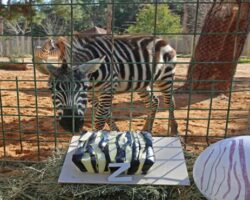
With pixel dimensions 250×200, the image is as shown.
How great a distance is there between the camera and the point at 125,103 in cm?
760

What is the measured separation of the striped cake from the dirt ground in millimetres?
603

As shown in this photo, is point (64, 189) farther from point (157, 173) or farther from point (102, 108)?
point (102, 108)

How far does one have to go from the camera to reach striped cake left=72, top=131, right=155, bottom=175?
2375 mm

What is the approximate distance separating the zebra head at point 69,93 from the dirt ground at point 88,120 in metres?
0.17

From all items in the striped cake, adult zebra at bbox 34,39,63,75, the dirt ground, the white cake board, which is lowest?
the dirt ground

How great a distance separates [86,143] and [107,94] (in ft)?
7.09

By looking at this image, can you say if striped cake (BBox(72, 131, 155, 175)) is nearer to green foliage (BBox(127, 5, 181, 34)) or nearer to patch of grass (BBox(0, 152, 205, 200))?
patch of grass (BBox(0, 152, 205, 200))

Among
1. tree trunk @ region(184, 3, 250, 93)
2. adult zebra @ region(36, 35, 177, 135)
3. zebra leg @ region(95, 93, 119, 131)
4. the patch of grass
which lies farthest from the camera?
tree trunk @ region(184, 3, 250, 93)

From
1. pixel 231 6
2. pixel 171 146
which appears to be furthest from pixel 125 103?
pixel 171 146

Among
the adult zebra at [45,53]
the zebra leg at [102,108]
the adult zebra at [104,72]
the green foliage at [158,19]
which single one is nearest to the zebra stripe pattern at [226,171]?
the adult zebra at [104,72]

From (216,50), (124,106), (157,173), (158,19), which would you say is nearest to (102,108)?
(157,173)

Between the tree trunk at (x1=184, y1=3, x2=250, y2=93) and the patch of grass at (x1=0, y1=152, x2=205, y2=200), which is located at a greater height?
the tree trunk at (x1=184, y1=3, x2=250, y2=93)

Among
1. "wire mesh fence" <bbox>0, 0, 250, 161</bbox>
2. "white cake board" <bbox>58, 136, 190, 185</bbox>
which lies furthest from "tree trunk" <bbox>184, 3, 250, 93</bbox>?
"white cake board" <bbox>58, 136, 190, 185</bbox>

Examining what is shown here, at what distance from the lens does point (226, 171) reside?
1993 millimetres
